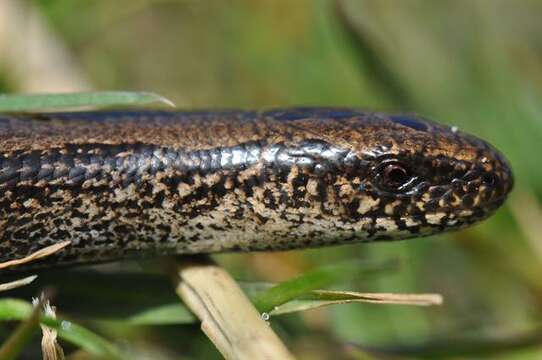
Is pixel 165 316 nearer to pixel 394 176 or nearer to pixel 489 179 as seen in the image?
pixel 394 176

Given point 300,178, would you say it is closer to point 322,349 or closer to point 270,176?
point 270,176

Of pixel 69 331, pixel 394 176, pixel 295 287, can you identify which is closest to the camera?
pixel 69 331

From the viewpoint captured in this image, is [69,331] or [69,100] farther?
[69,100]

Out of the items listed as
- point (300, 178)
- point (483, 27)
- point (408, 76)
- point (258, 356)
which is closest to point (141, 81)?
point (408, 76)

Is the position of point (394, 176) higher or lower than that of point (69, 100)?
lower

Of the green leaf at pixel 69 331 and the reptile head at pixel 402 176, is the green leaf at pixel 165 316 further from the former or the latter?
the green leaf at pixel 69 331

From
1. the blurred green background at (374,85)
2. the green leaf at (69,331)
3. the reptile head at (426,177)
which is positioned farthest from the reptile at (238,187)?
the green leaf at (69,331)

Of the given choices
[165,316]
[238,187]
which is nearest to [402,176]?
[238,187]
